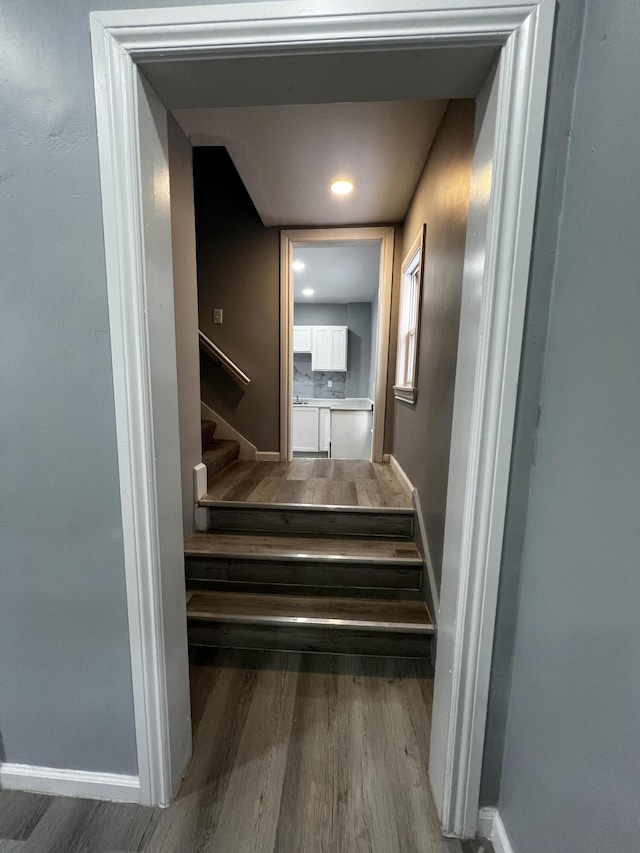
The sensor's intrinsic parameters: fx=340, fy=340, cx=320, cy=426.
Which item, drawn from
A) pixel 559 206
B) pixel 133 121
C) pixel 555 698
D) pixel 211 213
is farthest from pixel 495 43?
pixel 211 213

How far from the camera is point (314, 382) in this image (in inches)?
258

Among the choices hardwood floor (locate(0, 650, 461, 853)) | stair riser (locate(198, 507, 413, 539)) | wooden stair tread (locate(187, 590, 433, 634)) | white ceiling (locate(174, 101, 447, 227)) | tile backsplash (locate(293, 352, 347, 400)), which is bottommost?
hardwood floor (locate(0, 650, 461, 853))

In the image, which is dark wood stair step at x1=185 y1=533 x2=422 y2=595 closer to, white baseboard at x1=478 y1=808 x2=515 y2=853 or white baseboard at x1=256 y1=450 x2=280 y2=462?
white baseboard at x1=478 y1=808 x2=515 y2=853

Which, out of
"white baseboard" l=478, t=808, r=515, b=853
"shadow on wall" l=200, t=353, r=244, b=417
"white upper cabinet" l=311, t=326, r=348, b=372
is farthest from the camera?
"white upper cabinet" l=311, t=326, r=348, b=372

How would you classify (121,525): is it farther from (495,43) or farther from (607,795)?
(495,43)

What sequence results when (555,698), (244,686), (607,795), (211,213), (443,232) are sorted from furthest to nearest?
(211,213) < (443,232) < (244,686) < (555,698) < (607,795)

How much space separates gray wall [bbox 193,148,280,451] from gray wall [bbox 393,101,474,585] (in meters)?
1.40

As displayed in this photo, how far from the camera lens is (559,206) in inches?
28.9

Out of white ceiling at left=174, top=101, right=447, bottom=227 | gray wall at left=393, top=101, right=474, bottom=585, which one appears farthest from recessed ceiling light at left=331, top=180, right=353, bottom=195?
gray wall at left=393, top=101, right=474, bottom=585

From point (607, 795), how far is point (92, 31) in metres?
1.76

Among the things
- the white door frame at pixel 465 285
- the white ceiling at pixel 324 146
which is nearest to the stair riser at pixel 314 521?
the white door frame at pixel 465 285

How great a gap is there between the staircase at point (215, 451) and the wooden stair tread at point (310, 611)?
920 mm

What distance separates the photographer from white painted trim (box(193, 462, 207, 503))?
2.04 m

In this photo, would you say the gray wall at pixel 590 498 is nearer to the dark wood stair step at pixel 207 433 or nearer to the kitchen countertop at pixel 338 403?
the dark wood stair step at pixel 207 433
